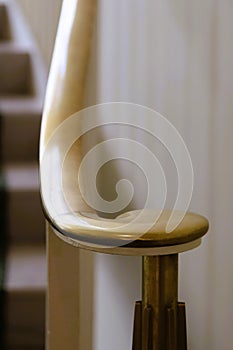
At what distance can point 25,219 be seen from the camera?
2080mm

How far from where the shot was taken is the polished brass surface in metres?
0.60

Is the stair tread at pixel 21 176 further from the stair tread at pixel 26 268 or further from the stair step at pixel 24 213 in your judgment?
the stair tread at pixel 26 268

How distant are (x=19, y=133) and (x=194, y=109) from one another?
156 cm

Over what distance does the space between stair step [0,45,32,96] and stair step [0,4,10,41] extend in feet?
1.28

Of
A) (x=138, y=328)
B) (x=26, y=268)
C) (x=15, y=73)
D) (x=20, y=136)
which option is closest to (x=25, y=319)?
(x=26, y=268)

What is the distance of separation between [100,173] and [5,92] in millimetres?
1500

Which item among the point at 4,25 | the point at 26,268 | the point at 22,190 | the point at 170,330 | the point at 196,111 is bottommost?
the point at 170,330

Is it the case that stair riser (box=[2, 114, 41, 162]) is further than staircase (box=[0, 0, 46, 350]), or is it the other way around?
stair riser (box=[2, 114, 41, 162])

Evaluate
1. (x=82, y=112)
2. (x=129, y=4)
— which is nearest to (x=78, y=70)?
(x=82, y=112)

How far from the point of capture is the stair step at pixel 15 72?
110 inches

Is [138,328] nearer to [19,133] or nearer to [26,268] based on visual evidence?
[26,268]

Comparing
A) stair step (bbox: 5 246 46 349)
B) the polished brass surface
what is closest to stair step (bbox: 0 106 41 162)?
stair step (bbox: 5 246 46 349)

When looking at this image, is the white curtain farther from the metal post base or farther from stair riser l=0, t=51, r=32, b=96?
stair riser l=0, t=51, r=32, b=96

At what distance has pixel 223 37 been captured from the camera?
2.58 feet
